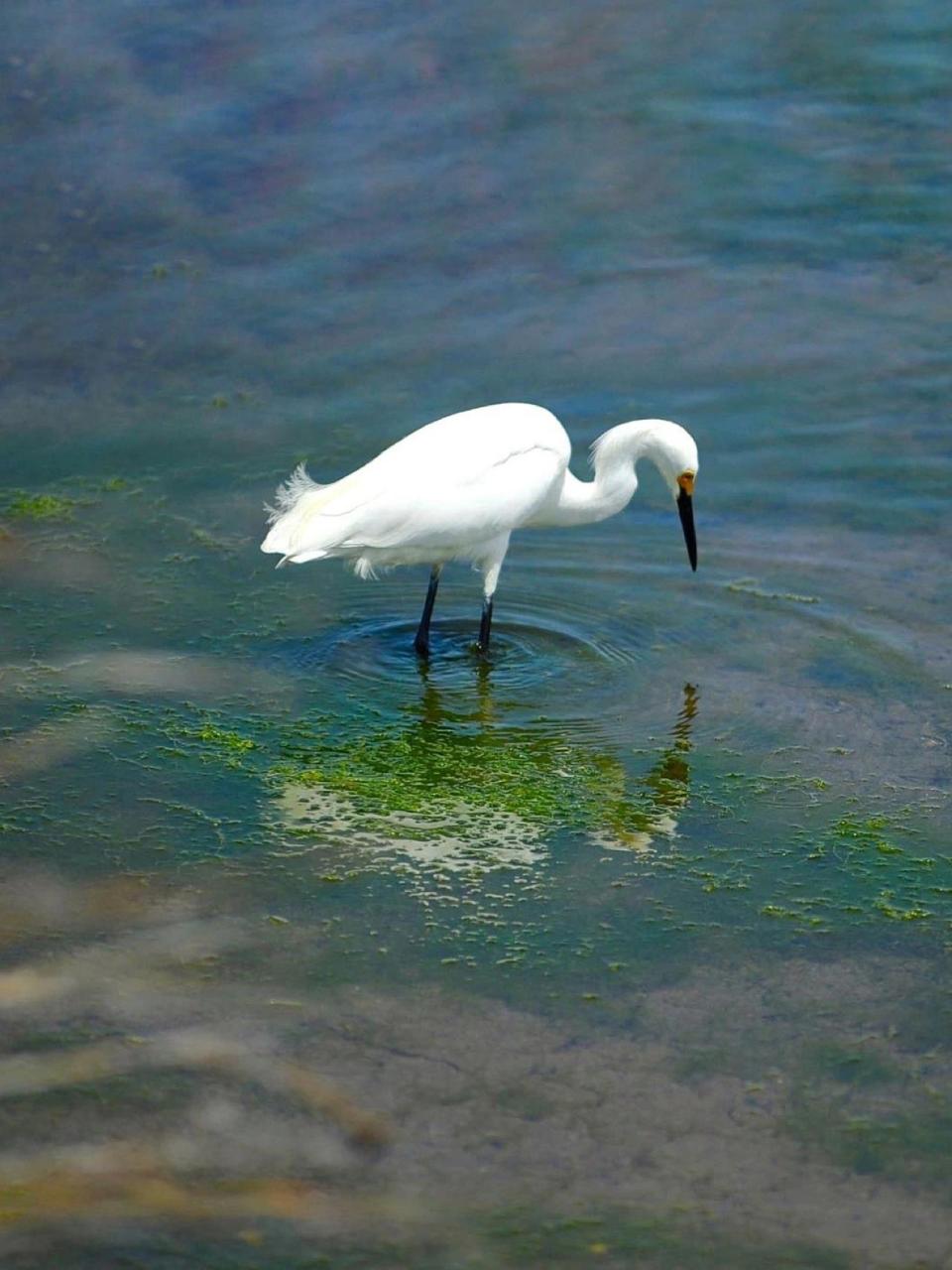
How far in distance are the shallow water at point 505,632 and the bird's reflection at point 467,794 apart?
0.02m

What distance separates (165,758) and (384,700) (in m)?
0.94

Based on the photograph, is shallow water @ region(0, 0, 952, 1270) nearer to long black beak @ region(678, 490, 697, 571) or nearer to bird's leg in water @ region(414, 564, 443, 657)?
bird's leg in water @ region(414, 564, 443, 657)

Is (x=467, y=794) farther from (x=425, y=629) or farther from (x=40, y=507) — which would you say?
(x=40, y=507)

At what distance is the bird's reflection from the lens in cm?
571

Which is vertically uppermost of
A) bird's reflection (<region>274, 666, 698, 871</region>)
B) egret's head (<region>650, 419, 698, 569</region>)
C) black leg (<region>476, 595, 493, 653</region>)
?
egret's head (<region>650, 419, 698, 569</region>)

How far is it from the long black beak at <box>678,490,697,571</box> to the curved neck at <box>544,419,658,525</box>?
21 centimetres

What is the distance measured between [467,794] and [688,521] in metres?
2.04

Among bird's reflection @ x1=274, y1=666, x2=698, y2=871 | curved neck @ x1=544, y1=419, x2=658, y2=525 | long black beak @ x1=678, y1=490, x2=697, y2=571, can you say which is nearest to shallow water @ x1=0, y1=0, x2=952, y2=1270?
bird's reflection @ x1=274, y1=666, x2=698, y2=871

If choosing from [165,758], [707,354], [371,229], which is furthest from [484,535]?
[371,229]

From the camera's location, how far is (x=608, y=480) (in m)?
7.70

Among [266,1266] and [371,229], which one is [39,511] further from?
[266,1266]

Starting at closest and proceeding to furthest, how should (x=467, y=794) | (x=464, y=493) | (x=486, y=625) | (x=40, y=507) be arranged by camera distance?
1. (x=467, y=794)
2. (x=464, y=493)
3. (x=486, y=625)
4. (x=40, y=507)

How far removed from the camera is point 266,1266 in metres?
3.86

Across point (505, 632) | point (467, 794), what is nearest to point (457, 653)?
point (505, 632)
